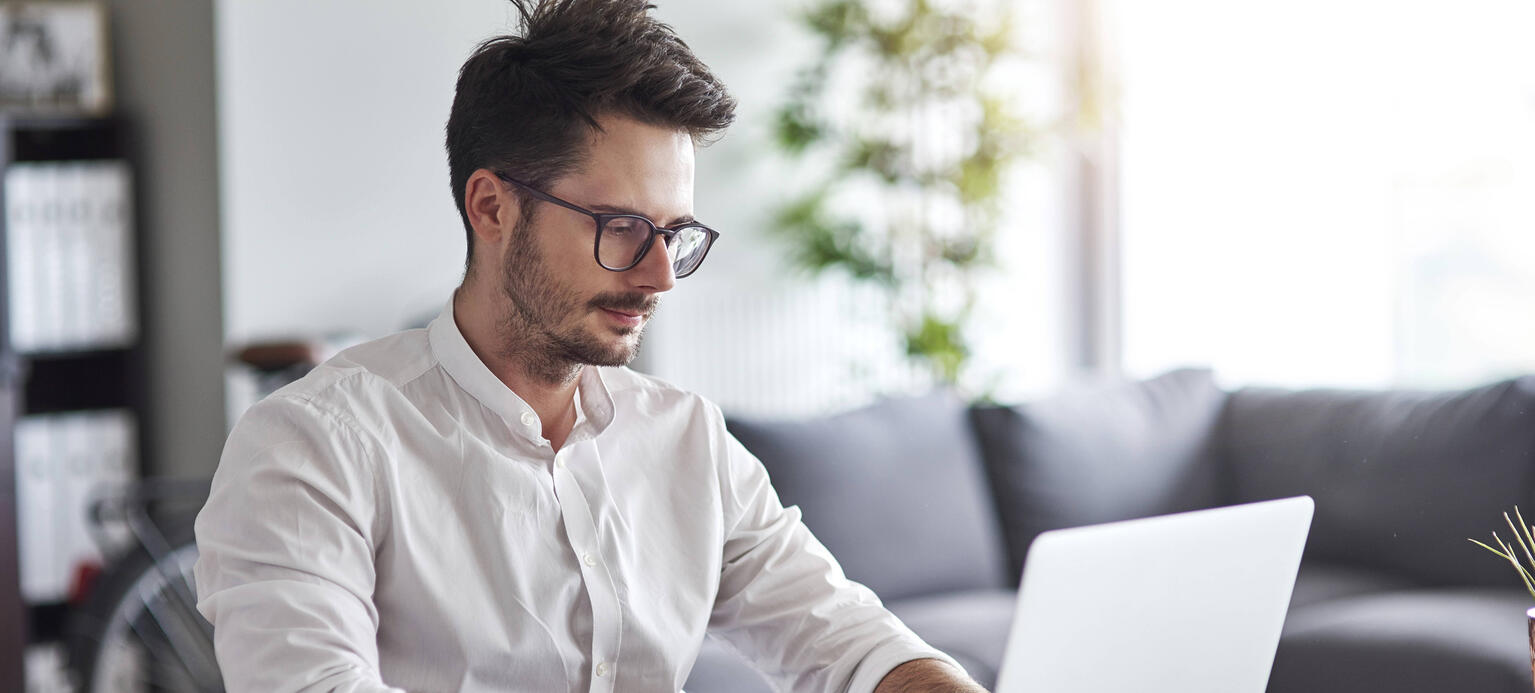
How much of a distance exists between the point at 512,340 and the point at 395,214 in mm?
2178

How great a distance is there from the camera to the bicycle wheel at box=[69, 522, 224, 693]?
2.61m

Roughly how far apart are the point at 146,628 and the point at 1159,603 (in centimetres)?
231

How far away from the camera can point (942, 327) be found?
12.6 ft

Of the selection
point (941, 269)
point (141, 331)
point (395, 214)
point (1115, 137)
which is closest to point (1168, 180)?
point (1115, 137)

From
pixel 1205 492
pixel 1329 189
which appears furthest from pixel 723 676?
pixel 1329 189

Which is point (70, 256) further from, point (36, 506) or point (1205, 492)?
point (1205, 492)

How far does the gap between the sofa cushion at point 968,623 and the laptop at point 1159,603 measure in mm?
876

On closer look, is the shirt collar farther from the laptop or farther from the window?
the window

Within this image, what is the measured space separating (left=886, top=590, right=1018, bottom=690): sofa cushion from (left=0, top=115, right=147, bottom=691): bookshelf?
6.50ft

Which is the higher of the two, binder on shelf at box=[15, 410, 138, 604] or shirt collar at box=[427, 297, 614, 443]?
shirt collar at box=[427, 297, 614, 443]

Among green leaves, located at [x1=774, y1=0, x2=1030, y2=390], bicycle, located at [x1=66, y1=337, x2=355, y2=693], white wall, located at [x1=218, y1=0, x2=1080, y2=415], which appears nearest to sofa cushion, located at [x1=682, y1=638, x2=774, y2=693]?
bicycle, located at [x1=66, y1=337, x2=355, y2=693]

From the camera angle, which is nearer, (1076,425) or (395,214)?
(1076,425)

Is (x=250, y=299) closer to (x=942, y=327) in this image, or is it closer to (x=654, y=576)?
(x=942, y=327)

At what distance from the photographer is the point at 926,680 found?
1246mm
